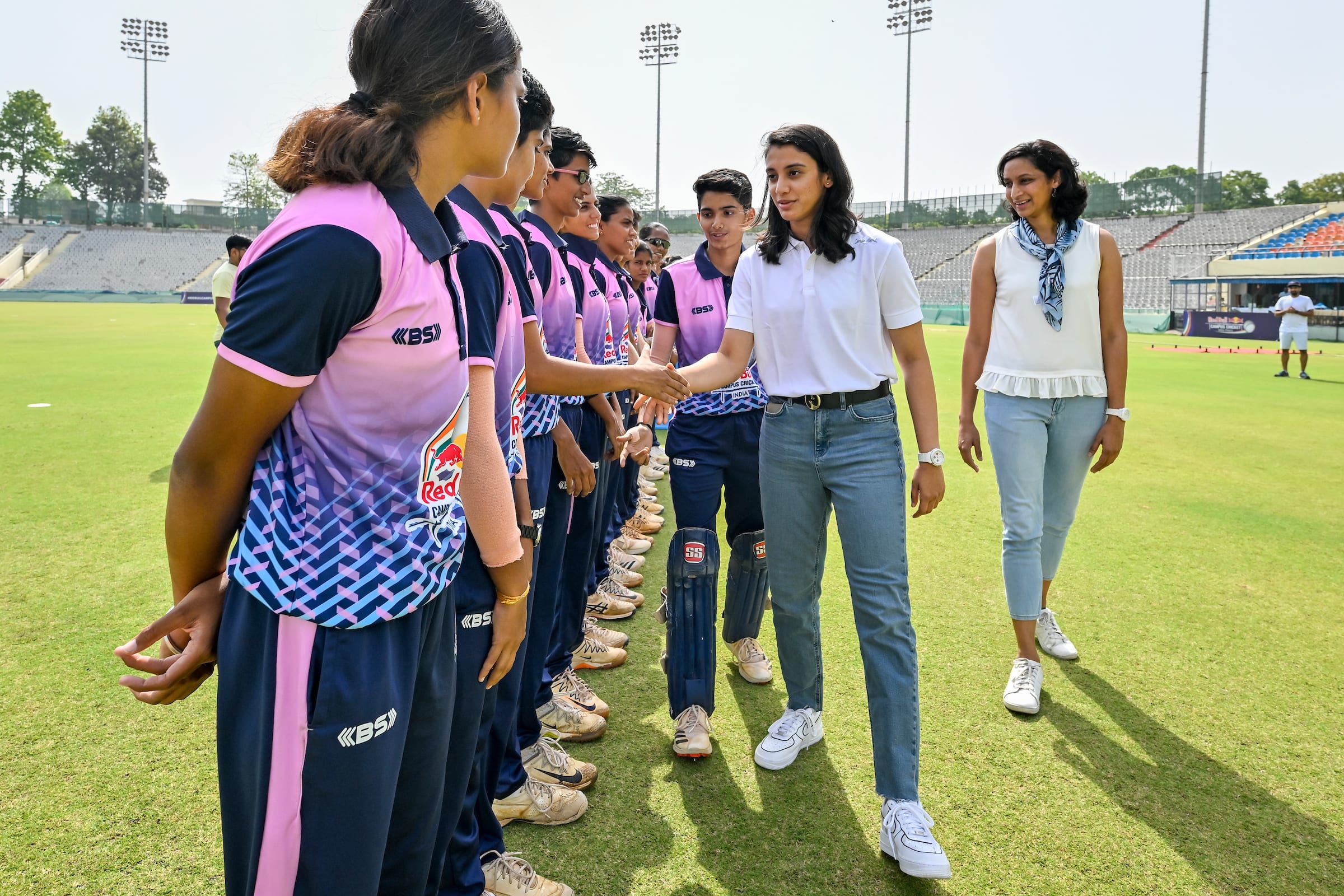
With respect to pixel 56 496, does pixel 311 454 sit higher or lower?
higher

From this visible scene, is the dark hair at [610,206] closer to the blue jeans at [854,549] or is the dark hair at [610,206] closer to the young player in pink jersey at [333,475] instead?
the blue jeans at [854,549]

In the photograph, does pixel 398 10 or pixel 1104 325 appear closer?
pixel 398 10

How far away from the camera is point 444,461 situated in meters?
1.65

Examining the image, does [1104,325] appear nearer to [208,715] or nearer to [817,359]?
[817,359]

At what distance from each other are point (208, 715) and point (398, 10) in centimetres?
315

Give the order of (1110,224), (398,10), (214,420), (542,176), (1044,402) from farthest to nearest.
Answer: (1110,224)
(1044,402)
(542,176)
(398,10)
(214,420)

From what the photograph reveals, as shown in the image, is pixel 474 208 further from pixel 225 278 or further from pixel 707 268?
pixel 225 278

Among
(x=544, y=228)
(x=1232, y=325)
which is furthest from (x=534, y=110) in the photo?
(x=1232, y=325)

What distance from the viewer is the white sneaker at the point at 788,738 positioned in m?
3.34

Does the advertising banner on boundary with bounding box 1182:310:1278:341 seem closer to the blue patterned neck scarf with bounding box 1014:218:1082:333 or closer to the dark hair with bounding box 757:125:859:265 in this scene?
the blue patterned neck scarf with bounding box 1014:218:1082:333

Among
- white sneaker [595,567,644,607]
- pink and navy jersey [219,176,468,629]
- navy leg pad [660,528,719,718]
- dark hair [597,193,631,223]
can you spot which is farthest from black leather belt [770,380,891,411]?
→ dark hair [597,193,631,223]

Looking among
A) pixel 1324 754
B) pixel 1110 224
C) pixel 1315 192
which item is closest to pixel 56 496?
pixel 1324 754

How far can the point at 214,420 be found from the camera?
140 cm

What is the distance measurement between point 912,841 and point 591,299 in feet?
9.10
